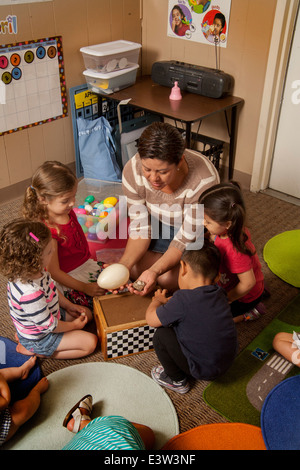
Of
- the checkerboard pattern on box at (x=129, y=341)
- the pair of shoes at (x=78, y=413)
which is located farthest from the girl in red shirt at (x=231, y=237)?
the pair of shoes at (x=78, y=413)

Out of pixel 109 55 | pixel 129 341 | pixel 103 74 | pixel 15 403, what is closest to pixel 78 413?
pixel 15 403

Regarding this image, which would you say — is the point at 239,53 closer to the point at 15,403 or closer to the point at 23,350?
the point at 23,350

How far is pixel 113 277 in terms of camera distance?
1718 mm

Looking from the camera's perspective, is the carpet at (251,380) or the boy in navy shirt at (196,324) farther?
the carpet at (251,380)

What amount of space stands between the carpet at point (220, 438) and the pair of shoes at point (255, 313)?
0.52 meters

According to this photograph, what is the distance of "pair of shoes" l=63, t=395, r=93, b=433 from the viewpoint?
1427mm

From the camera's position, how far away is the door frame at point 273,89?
2334mm

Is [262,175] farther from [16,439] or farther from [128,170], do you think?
[16,439]

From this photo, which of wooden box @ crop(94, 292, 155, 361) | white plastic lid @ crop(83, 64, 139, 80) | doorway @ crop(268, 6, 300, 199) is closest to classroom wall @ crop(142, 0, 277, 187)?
doorway @ crop(268, 6, 300, 199)

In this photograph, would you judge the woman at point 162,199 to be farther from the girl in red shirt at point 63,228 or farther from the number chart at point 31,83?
the number chart at point 31,83

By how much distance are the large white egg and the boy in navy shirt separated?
9.0 inches

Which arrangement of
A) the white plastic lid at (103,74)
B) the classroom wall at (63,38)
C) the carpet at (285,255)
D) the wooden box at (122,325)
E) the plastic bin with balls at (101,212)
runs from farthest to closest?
the white plastic lid at (103,74) → the classroom wall at (63,38) → the plastic bin with balls at (101,212) → the carpet at (285,255) → the wooden box at (122,325)
